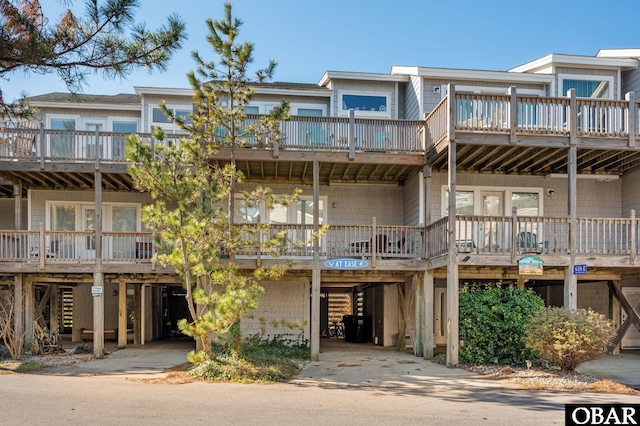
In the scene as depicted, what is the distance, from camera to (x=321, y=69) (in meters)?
19.6

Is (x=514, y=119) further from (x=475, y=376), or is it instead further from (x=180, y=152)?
(x=180, y=152)

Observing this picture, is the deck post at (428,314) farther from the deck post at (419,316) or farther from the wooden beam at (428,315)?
the deck post at (419,316)

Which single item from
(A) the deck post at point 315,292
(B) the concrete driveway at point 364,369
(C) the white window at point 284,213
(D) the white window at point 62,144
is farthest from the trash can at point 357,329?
(D) the white window at point 62,144

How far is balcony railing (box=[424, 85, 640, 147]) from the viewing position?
47.1 ft

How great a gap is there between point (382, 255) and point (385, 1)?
6.63 metres

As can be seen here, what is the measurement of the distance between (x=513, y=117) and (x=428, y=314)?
561 centimetres

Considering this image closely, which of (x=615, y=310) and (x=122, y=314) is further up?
(x=615, y=310)

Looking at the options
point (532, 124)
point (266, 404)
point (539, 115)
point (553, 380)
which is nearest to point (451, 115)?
point (532, 124)

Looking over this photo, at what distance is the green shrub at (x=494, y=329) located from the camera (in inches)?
543

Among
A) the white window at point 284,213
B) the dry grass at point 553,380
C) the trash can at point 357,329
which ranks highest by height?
the white window at point 284,213

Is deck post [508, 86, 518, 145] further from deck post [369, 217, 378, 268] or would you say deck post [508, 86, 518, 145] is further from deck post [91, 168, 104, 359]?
deck post [91, 168, 104, 359]

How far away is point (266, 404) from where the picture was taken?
30.6ft

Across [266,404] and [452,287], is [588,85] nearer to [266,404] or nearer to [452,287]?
[452,287]

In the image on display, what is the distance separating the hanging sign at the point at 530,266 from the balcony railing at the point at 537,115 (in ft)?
10.4
